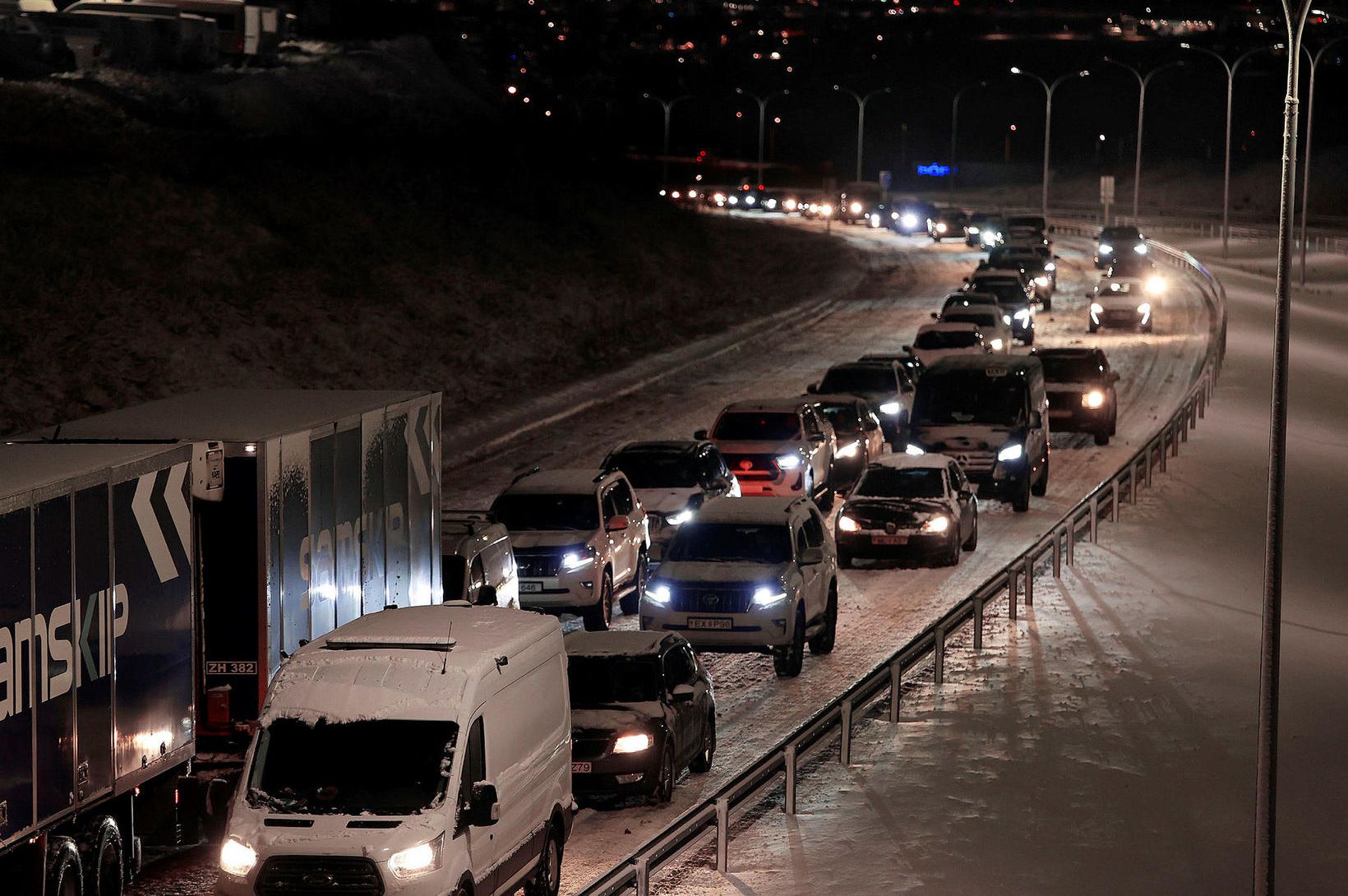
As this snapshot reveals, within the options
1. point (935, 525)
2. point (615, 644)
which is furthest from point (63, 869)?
point (935, 525)

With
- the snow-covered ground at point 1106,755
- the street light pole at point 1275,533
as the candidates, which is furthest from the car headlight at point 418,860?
the street light pole at point 1275,533

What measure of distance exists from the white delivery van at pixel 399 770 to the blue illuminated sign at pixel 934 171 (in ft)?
457

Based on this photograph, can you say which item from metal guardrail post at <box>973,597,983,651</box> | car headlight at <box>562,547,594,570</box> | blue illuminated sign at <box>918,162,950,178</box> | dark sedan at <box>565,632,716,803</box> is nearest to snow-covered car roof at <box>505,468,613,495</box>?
car headlight at <box>562,547,594,570</box>

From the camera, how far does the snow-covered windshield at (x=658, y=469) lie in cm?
2575

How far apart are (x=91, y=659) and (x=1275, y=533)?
25.4 ft

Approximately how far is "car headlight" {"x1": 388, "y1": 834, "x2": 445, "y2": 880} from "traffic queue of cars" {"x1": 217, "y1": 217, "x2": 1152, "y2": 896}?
0.01 m

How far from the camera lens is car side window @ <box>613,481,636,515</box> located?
2314cm

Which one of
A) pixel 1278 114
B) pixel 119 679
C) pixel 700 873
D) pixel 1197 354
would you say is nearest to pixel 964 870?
pixel 700 873

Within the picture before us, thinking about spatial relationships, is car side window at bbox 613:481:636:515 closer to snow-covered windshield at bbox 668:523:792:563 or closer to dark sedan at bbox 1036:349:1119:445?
snow-covered windshield at bbox 668:523:792:563

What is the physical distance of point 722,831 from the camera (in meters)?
13.1

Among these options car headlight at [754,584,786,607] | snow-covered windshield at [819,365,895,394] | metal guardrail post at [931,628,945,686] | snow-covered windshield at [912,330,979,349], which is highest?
snow-covered windshield at [912,330,979,349]

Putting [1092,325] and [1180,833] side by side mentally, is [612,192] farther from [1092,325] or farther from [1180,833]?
[1180,833]

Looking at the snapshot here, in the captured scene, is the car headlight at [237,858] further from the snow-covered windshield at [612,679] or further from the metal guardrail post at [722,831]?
the snow-covered windshield at [612,679]

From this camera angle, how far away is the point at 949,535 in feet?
84.1
